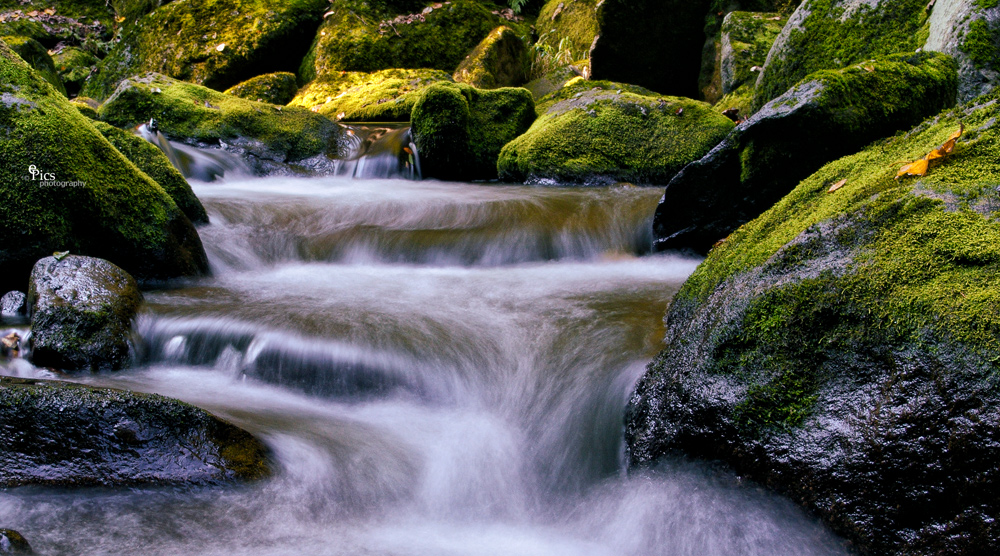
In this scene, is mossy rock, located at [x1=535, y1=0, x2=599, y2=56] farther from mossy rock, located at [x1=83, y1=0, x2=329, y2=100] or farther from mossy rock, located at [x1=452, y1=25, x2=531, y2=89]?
mossy rock, located at [x1=83, y1=0, x2=329, y2=100]

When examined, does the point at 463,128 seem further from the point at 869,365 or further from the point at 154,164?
the point at 869,365

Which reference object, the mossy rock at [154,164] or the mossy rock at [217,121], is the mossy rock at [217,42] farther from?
the mossy rock at [154,164]

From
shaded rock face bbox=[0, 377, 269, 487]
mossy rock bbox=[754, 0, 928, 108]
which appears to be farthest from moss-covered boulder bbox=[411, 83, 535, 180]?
shaded rock face bbox=[0, 377, 269, 487]

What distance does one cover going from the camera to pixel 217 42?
13.6 m

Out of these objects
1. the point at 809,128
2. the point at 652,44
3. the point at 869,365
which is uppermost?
the point at 652,44

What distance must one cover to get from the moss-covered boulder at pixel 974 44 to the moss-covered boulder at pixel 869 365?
1897 mm

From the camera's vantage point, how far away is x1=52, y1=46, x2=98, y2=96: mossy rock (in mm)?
15547

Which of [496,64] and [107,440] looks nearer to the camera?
[107,440]

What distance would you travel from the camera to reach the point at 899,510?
1.69m

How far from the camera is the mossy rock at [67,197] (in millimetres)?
3850

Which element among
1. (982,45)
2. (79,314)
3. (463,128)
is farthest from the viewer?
(463,128)

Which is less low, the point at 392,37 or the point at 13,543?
the point at 392,37

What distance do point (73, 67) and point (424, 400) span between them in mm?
17565

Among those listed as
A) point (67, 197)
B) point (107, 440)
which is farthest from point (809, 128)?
point (67, 197)
